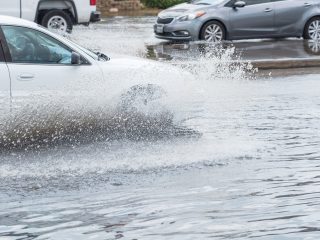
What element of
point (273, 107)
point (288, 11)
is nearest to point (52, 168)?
point (273, 107)

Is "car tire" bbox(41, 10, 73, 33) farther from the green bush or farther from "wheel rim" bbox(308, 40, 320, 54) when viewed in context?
the green bush

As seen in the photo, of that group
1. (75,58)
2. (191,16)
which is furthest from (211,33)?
(75,58)

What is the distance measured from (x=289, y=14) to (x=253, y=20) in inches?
40.9

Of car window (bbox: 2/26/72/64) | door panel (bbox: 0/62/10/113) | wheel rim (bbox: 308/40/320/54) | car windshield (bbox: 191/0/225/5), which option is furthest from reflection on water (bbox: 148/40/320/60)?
door panel (bbox: 0/62/10/113)

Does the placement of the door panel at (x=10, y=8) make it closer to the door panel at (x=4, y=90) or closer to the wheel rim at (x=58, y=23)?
the wheel rim at (x=58, y=23)

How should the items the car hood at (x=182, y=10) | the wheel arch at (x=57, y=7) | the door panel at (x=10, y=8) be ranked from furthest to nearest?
the wheel arch at (x=57, y=7), the car hood at (x=182, y=10), the door panel at (x=10, y=8)

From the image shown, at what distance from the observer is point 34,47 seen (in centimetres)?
1085

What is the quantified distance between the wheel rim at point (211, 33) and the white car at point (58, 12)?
10.1 ft

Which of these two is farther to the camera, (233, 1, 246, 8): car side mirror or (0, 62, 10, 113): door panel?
(233, 1, 246, 8): car side mirror

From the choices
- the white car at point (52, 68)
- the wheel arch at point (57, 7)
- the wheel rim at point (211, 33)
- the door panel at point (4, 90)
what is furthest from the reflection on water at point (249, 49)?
the door panel at point (4, 90)

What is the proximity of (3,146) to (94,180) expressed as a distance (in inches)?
73.9

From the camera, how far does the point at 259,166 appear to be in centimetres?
972

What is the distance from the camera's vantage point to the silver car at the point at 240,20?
2225 cm

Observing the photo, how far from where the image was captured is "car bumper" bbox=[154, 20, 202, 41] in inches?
874
